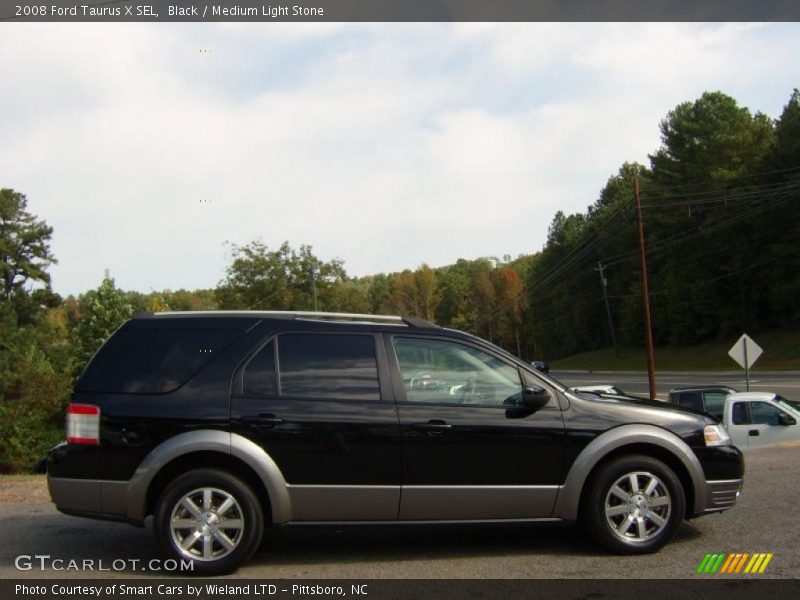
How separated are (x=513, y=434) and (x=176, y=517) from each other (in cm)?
235

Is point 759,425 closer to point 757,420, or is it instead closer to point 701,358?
point 757,420

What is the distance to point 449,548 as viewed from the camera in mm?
6238

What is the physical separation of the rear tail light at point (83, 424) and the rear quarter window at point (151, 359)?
0.47ft

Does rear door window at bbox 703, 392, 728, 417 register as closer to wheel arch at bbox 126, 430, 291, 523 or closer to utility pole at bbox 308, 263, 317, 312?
wheel arch at bbox 126, 430, 291, 523

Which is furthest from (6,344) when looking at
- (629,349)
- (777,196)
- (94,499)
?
(629,349)

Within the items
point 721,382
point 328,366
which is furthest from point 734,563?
point 721,382

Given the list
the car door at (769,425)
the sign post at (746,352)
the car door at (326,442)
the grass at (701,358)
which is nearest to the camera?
the car door at (326,442)

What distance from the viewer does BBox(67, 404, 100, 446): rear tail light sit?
572 centimetres

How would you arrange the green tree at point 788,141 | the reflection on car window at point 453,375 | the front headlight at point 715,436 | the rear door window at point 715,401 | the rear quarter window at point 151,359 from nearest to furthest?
1. the rear quarter window at point 151,359
2. the reflection on car window at point 453,375
3. the front headlight at point 715,436
4. the rear door window at point 715,401
5. the green tree at point 788,141

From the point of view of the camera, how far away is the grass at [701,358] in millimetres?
59750

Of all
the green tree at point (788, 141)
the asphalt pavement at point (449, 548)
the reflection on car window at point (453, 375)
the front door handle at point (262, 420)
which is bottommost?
the asphalt pavement at point (449, 548)

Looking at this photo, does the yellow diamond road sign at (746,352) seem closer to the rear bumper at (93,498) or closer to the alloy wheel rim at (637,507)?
the alloy wheel rim at (637,507)

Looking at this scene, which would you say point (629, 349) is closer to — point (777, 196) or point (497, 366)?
point (777, 196)

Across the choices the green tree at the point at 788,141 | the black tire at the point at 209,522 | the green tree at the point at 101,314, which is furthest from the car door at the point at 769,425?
the green tree at the point at 788,141
